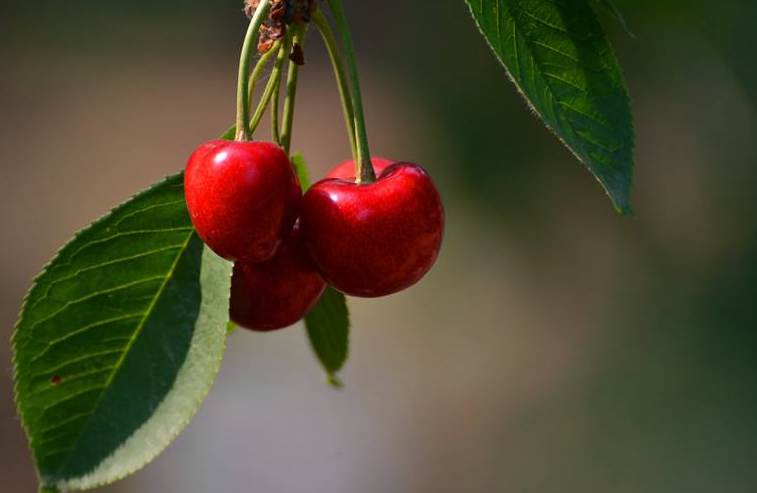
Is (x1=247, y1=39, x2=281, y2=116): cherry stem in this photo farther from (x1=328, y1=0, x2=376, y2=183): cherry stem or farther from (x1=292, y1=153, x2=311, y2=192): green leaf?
(x1=292, y1=153, x2=311, y2=192): green leaf

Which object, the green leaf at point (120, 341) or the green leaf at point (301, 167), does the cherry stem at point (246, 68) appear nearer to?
the green leaf at point (120, 341)

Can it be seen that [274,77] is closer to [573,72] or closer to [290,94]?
[290,94]

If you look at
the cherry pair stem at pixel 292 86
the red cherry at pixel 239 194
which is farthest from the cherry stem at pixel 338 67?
the red cherry at pixel 239 194

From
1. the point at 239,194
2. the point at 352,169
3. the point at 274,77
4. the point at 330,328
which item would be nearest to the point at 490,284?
the point at 330,328

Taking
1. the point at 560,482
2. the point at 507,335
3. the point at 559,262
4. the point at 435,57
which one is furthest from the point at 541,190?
the point at 560,482

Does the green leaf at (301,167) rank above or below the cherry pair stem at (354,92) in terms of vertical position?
below

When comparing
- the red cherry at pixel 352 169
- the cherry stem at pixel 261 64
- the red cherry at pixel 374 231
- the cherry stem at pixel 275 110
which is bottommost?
the red cherry at pixel 374 231
